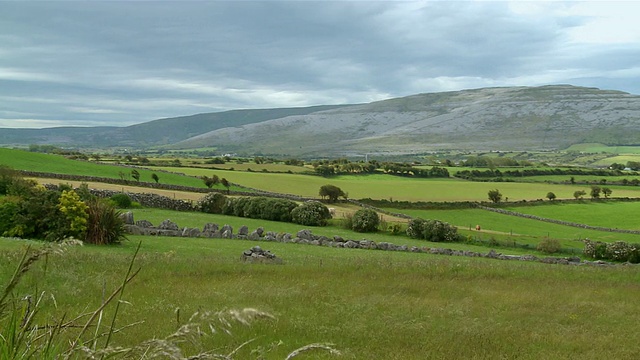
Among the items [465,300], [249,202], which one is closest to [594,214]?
[249,202]

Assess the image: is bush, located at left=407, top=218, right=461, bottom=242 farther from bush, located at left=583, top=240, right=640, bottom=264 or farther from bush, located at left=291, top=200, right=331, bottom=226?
bush, located at left=583, top=240, right=640, bottom=264

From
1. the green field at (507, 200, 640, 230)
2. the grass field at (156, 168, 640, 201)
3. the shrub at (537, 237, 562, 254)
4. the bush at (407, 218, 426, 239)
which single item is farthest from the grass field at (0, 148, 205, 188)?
the green field at (507, 200, 640, 230)

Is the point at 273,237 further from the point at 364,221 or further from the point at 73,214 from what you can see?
the point at 364,221

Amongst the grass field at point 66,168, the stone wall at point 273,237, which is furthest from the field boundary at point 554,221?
the grass field at point 66,168

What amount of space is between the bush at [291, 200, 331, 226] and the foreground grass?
910 inches

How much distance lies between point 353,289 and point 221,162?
10550cm

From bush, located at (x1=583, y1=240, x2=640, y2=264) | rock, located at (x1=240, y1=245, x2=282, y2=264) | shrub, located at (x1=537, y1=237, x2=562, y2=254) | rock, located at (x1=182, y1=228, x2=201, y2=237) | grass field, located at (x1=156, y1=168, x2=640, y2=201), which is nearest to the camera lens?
rock, located at (x1=240, y1=245, x2=282, y2=264)

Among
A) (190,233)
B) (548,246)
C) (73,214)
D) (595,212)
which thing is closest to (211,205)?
(190,233)

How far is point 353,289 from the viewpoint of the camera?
47.6 ft

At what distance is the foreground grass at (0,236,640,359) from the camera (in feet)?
32.1

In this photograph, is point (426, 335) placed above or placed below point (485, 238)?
above

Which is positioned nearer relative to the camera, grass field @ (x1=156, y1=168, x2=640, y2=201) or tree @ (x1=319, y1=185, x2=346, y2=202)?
tree @ (x1=319, y1=185, x2=346, y2=202)

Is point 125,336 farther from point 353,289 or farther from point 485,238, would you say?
point 485,238

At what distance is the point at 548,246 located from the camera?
3822 cm
